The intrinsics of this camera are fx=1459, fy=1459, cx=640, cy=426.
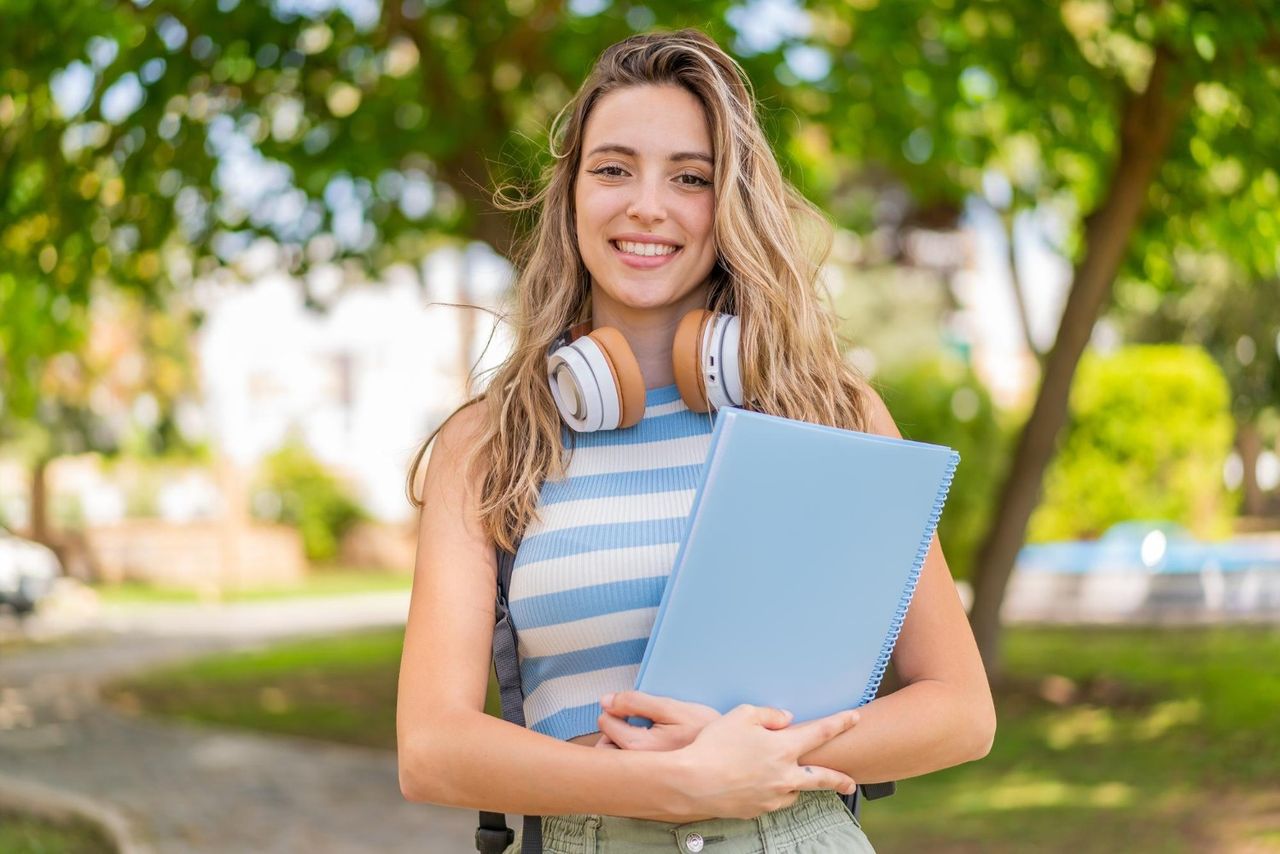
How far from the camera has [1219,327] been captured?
24578 mm

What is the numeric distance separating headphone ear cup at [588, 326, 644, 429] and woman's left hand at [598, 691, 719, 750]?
442 mm

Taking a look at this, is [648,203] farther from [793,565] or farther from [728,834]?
[728,834]

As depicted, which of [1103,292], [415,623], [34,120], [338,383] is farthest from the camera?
[338,383]

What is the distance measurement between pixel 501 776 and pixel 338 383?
A: 35528mm

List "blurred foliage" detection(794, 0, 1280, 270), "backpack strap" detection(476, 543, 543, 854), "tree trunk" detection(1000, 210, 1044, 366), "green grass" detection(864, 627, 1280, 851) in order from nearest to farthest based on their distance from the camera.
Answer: "backpack strap" detection(476, 543, 543, 854)
"green grass" detection(864, 627, 1280, 851)
"blurred foliage" detection(794, 0, 1280, 270)
"tree trunk" detection(1000, 210, 1044, 366)

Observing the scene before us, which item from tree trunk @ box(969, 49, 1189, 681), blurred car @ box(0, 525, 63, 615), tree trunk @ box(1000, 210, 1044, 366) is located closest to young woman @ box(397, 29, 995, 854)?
tree trunk @ box(969, 49, 1189, 681)

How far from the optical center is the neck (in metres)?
2.28

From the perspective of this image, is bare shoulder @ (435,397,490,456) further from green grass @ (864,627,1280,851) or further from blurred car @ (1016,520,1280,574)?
blurred car @ (1016,520,1280,574)

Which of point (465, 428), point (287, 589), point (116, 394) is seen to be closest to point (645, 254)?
point (465, 428)

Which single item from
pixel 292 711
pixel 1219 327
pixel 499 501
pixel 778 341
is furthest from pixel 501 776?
pixel 1219 327

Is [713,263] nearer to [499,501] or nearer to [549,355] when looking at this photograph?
[549,355]

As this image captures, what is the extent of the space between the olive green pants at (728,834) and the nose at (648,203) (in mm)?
861

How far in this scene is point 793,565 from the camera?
190 cm

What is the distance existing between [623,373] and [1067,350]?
893 cm
